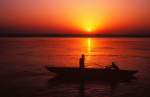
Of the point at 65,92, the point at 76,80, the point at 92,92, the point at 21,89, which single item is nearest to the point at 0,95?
the point at 21,89

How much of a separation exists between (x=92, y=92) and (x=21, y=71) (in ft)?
63.6

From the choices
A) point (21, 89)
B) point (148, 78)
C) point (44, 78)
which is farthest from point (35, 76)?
point (148, 78)

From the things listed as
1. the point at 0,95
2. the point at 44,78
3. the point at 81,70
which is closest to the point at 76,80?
the point at 81,70

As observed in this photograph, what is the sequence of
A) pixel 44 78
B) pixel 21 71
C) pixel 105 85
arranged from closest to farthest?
1. pixel 105 85
2. pixel 44 78
3. pixel 21 71

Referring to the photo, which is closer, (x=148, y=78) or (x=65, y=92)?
(x=65, y=92)

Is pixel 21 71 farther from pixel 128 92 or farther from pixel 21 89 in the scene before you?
pixel 128 92

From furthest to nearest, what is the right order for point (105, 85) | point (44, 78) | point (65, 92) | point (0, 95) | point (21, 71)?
point (21, 71)
point (44, 78)
point (105, 85)
point (65, 92)
point (0, 95)

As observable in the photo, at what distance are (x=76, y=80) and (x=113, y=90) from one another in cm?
587

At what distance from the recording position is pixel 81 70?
1534 inches

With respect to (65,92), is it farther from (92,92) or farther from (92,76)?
(92,76)

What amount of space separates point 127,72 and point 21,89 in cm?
1267

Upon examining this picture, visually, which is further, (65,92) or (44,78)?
(44,78)

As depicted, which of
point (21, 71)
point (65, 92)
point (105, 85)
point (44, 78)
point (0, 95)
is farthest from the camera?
point (21, 71)

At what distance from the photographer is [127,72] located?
134 ft
